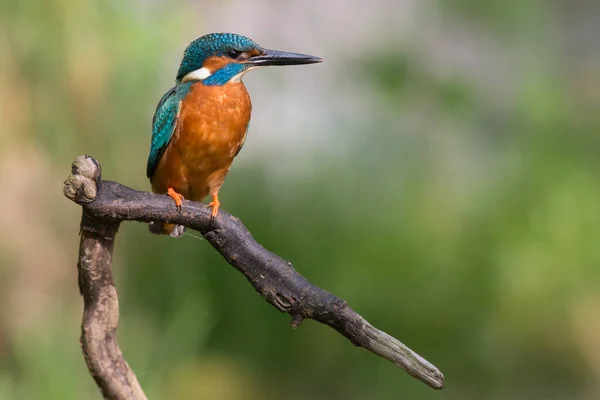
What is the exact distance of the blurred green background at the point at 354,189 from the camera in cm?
252

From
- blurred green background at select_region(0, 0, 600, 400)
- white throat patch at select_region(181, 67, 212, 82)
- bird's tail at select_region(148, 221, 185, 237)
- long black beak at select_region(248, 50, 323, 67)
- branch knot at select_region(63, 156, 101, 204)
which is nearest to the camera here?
branch knot at select_region(63, 156, 101, 204)

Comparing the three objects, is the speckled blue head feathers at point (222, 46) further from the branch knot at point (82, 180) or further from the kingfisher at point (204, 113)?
the branch knot at point (82, 180)

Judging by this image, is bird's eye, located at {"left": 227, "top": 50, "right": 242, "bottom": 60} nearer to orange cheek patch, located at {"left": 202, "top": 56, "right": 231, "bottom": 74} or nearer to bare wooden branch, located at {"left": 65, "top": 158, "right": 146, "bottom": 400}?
orange cheek patch, located at {"left": 202, "top": 56, "right": 231, "bottom": 74}

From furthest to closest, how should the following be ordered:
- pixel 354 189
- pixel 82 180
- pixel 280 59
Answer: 1. pixel 354 189
2. pixel 280 59
3. pixel 82 180

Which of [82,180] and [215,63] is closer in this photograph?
[82,180]

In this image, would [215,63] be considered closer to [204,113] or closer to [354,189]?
[204,113]

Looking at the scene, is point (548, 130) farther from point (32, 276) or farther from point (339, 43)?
point (32, 276)

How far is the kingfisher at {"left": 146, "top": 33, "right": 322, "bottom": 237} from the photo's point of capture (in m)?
1.45

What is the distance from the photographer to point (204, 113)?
4.91 ft

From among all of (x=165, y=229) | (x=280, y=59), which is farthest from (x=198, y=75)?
(x=165, y=229)

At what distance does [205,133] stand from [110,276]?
468mm

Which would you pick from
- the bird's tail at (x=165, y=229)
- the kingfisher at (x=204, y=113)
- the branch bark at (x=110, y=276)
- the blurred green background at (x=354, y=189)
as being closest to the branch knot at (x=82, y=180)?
the branch bark at (x=110, y=276)

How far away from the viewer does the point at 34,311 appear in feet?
8.04

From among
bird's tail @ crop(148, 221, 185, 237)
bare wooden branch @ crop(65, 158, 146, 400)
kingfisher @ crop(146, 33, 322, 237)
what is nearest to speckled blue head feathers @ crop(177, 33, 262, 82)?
kingfisher @ crop(146, 33, 322, 237)
